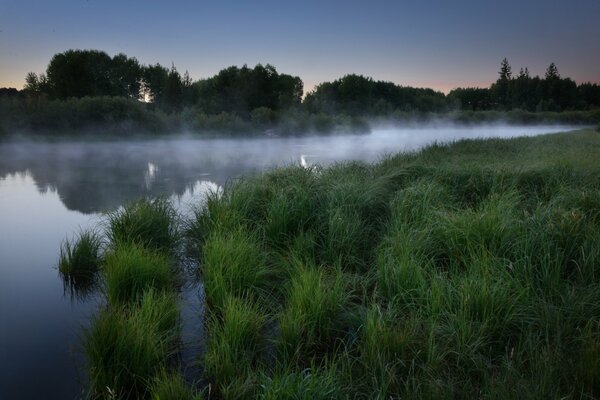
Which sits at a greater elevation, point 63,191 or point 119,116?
point 119,116

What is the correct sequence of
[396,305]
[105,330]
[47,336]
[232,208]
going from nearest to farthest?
[105,330], [396,305], [47,336], [232,208]

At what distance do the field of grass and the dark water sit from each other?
0.46 meters

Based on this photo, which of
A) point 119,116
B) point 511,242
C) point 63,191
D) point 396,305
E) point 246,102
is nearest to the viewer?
point 396,305

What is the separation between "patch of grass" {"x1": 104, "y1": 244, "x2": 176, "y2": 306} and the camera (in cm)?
428

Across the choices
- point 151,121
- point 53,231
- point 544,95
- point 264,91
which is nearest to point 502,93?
point 544,95

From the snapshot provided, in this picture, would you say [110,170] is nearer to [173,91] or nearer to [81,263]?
[81,263]

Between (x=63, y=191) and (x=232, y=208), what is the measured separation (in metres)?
7.91

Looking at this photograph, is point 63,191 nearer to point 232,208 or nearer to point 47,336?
point 232,208

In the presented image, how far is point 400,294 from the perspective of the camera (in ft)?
12.8

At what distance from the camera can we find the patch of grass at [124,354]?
298 cm

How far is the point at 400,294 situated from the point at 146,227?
3.78 meters

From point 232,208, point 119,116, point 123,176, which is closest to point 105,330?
point 232,208

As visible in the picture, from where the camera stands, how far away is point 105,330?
10.6ft

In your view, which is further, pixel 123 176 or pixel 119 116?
pixel 119 116
